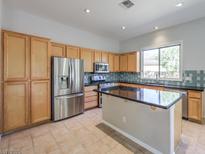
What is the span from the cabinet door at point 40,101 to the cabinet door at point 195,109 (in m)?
4.08

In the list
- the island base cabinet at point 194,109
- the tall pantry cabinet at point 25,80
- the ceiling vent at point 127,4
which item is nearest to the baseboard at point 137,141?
the tall pantry cabinet at point 25,80

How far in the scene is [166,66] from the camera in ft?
14.8

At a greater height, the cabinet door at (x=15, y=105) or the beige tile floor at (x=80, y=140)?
the cabinet door at (x=15, y=105)

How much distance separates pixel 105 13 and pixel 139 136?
3211mm

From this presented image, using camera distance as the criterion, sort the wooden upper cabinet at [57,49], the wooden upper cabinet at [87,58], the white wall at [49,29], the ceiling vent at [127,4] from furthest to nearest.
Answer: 1. the wooden upper cabinet at [87,58]
2. the wooden upper cabinet at [57,49]
3. the white wall at [49,29]
4. the ceiling vent at [127,4]

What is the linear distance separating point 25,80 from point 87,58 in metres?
2.32

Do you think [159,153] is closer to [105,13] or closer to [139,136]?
[139,136]

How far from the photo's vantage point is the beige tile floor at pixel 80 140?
6.96ft

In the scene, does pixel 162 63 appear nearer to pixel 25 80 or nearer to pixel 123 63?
pixel 123 63

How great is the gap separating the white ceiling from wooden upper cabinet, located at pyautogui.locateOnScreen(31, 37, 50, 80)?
0.88 metres

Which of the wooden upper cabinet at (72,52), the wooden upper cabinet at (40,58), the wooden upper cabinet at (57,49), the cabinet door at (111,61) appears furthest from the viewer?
the cabinet door at (111,61)

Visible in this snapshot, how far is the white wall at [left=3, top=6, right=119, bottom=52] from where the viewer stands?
3108 mm

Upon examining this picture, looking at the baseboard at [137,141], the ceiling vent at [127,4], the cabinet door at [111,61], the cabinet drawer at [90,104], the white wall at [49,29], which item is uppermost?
the ceiling vent at [127,4]

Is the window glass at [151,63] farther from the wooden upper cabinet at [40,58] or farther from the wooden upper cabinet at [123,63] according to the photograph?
the wooden upper cabinet at [40,58]
